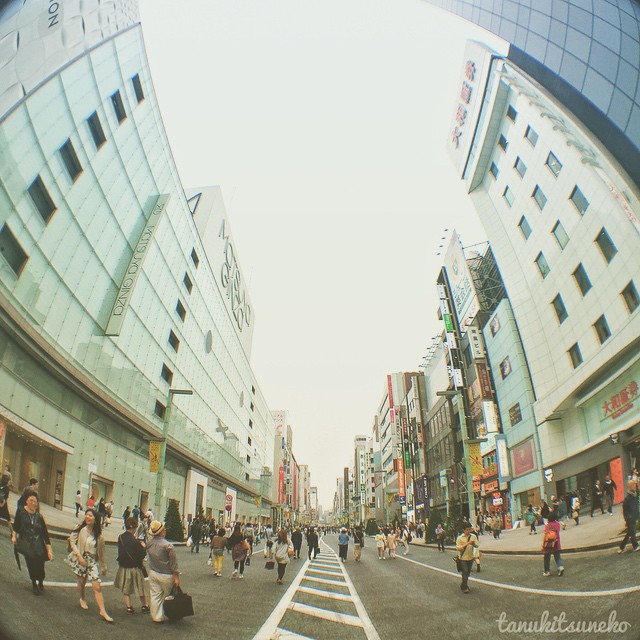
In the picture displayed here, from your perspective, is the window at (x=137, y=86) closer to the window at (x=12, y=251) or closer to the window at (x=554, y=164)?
the window at (x=12, y=251)

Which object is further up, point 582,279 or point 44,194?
point 44,194

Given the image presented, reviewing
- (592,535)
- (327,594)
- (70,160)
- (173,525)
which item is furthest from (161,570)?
(173,525)

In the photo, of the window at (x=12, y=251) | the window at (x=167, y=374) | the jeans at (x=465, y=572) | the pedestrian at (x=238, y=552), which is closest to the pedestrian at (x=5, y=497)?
the window at (x=12, y=251)

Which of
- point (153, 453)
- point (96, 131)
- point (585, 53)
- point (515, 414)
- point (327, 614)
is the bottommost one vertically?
A: point (327, 614)

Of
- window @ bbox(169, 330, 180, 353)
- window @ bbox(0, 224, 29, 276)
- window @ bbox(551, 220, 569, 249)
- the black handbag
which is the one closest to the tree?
window @ bbox(169, 330, 180, 353)

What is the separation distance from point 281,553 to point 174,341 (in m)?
28.7

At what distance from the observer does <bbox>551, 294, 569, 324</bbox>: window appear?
371 centimetres

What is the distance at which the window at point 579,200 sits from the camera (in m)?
3.12

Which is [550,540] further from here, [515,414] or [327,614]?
[515,414]

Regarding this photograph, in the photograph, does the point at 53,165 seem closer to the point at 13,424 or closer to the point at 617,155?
the point at 13,424

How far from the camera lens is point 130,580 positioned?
6.02 m

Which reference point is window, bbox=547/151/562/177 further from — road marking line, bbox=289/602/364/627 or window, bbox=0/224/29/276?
road marking line, bbox=289/602/364/627

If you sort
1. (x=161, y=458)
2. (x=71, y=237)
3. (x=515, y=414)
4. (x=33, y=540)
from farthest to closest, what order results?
(x=515, y=414)
(x=161, y=458)
(x=71, y=237)
(x=33, y=540)

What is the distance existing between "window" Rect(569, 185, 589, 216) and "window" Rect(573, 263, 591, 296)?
0.45 m
